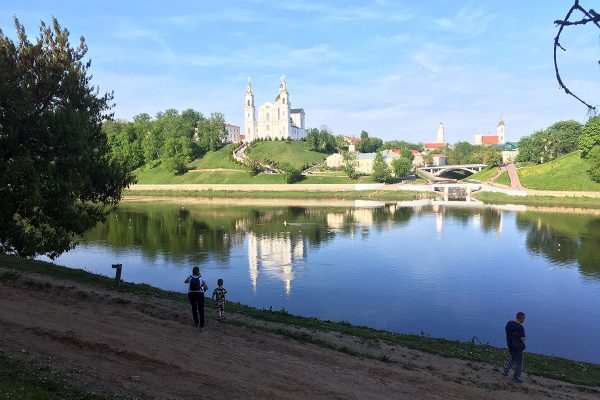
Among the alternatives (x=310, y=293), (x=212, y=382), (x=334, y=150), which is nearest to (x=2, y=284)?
(x=212, y=382)

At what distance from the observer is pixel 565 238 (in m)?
50.8

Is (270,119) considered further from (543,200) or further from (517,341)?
(517,341)

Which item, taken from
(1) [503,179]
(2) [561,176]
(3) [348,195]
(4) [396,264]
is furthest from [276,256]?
(1) [503,179]

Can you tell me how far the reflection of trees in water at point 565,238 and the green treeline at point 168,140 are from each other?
88747 mm

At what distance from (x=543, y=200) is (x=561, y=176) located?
1369cm

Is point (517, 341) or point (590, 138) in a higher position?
point (590, 138)

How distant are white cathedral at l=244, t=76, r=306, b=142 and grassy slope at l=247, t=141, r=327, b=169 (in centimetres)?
1730

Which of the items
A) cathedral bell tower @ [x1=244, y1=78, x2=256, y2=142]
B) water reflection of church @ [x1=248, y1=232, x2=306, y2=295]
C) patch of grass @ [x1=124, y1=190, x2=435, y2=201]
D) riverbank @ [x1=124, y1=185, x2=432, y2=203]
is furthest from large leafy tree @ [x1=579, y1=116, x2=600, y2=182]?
cathedral bell tower @ [x1=244, y1=78, x2=256, y2=142]

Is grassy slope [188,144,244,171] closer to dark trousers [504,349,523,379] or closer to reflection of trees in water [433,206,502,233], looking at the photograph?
reflection of trees in water [433,206,502,233]

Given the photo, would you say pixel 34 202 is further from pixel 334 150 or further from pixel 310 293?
pixel 334 150

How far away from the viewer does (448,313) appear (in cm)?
2666

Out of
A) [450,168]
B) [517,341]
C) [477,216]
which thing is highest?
[450,168]

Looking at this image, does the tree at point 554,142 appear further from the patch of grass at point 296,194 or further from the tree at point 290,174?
the tree at point 290,174

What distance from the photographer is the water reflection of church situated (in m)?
34.9
